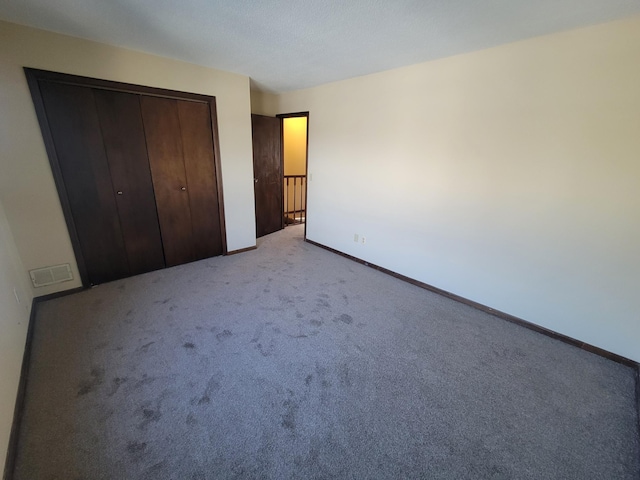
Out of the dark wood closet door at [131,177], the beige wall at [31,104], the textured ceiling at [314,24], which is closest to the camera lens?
the textured ceiling at [314,24]

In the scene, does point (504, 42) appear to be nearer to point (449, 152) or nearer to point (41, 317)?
point (449, 152)

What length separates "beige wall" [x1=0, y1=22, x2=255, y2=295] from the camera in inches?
83.9

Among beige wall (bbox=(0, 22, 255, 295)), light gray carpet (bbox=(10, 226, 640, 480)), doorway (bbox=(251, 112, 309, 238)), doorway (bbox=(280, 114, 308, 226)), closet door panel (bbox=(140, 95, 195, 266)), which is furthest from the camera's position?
doorway (bbox=(280, 114, 308, 226))

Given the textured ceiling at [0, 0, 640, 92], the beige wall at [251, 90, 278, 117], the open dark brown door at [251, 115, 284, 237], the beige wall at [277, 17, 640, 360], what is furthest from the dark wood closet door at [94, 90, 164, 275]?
the beige wall at [277, 17, 640, 360]

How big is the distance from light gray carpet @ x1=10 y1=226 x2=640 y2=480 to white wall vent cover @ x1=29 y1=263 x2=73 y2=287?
0.79 feet

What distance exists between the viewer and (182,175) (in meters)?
3.16

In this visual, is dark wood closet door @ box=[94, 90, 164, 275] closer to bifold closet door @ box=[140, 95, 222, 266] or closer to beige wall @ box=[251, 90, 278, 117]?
bifold closet door @ box=[140, 95, 222, 266]

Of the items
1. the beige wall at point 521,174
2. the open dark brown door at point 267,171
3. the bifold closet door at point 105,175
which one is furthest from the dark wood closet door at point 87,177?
the beige wall at point 521,174

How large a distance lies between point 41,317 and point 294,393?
239cm

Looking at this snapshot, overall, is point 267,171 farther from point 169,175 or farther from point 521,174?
point 521,174

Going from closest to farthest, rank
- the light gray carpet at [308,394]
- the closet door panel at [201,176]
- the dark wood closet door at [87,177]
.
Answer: the light gray carpet at [308,394] → the dark wood closet door at [87,177] → the closet door panel at [201,176]

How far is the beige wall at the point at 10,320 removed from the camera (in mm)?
1323

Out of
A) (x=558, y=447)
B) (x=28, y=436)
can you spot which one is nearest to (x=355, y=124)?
(x=558, y=447)

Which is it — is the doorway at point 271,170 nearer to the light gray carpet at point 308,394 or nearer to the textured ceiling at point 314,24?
the textured ceiling at point 314,24
